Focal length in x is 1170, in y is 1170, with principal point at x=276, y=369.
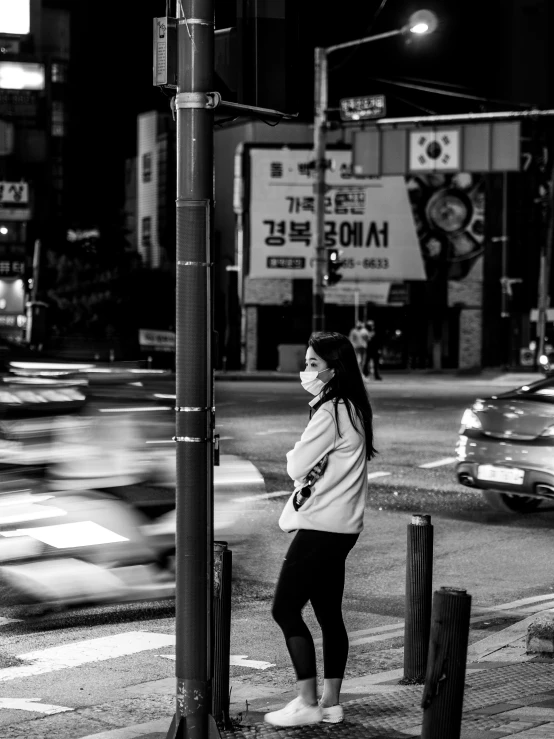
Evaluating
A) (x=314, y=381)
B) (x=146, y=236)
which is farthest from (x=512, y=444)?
(x=146, y=236)

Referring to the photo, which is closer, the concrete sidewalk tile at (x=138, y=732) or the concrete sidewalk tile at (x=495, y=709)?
the concrete sidewalk tile at (x=138, y=732)

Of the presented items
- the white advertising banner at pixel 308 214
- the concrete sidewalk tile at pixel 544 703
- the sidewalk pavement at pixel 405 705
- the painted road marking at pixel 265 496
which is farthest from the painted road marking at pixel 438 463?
the white advertising banner at pixel 308 214

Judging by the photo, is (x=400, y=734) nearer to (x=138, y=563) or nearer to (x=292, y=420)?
(x=138, y=563)

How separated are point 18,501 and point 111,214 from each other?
232 ft

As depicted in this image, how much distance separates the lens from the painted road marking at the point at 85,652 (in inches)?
246

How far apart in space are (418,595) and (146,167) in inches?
2313

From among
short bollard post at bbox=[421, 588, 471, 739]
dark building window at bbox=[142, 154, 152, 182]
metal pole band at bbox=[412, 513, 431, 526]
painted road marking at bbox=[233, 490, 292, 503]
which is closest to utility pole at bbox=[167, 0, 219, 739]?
short bollard post at bbox=[421, 588, 471, 739]

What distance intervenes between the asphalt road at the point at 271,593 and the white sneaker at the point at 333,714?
0.78 m

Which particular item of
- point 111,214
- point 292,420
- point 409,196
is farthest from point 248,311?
point 111,214

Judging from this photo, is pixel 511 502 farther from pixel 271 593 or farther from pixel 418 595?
pixel 418 595

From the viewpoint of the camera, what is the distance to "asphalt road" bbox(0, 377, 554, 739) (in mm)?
5797

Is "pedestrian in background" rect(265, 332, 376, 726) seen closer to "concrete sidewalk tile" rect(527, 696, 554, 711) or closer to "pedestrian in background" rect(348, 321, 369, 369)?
"concrete sidewalk tile" rect(527, 696, 554, 711)

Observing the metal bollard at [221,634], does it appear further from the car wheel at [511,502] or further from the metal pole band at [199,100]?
the car wheel at [511,502]

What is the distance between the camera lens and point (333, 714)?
201 inches
